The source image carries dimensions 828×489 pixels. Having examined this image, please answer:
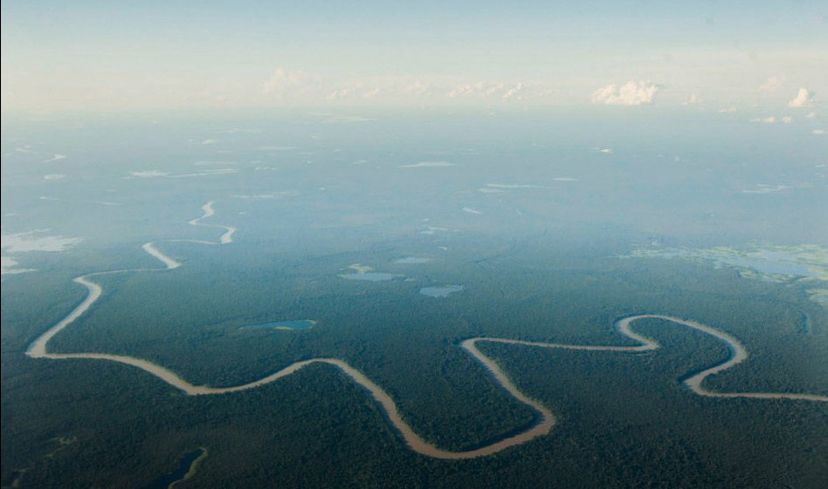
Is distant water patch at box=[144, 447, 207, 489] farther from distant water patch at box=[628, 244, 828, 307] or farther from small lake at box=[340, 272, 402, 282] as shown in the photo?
distant water patch at box=[628, 244, 828, 307]

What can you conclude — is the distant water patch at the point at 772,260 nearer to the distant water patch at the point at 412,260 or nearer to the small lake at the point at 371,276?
the distant water patch at the point at 412,260

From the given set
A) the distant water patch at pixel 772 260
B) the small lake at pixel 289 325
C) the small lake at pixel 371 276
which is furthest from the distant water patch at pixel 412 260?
the distant water patch at pixel 772 260

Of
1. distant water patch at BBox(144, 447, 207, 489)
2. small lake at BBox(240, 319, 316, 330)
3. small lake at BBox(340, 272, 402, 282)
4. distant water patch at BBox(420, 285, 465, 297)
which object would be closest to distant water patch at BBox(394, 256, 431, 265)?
small lake at BBox(340, 272, 402, 282)

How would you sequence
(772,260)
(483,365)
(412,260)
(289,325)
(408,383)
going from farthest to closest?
(772,260), (412,260), (289,325), (483,365), (408,383)

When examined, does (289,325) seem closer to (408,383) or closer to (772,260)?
(408,383)

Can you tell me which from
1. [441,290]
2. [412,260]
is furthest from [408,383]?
[412,260]

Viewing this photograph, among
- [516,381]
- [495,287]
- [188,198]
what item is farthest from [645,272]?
[188,198]
